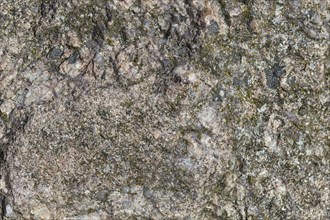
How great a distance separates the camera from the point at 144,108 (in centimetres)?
254

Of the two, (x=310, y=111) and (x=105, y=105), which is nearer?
(x=105, y=105)

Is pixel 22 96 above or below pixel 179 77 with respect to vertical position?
below

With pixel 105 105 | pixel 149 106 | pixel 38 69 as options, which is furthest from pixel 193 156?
pixel 38 69

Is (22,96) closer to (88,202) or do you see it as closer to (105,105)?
(105,105)

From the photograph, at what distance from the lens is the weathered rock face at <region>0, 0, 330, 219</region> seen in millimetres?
2543

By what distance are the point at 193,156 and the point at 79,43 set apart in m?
0.77

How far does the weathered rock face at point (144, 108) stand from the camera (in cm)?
254

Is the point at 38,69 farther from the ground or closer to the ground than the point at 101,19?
closer to the ground

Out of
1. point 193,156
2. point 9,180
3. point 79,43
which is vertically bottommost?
point 9,180

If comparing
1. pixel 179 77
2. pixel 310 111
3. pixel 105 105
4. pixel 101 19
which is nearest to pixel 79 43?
pixel 101 19

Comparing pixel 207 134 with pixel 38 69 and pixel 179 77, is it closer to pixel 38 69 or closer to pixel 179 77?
pixel 179 77

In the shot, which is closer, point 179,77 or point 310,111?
point 179,77

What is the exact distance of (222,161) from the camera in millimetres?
2598

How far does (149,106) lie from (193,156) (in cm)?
32
